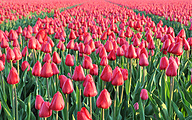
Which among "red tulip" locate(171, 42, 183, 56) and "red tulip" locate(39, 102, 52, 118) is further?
"red tulip" locate(171, 42, 183, 56)

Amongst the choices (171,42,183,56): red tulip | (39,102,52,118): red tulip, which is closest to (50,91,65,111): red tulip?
(39,102,52,118): red tulip

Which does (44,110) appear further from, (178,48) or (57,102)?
(178,48)

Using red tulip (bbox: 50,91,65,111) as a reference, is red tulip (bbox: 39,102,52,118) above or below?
below

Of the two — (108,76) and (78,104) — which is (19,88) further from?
(108,76)

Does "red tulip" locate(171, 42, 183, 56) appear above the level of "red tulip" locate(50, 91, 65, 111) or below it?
above

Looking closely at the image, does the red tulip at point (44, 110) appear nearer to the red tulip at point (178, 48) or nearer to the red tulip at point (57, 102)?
the red tulip at point (57, 102)

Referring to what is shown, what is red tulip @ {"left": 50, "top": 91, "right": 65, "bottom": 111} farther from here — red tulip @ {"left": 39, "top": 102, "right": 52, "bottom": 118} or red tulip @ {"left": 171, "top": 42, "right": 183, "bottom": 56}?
red tulip @ {"left": 171, "top": 42, "right": 183, "bottom": 56}

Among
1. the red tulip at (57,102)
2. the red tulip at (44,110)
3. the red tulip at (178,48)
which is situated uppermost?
the red tulip at (178,48)

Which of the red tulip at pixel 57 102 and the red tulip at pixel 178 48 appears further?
the red tulip at pixel 178 48

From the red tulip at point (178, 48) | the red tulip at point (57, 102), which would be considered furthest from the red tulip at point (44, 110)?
the red tulip at point (178, 48)

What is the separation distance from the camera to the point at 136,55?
2.74 meters

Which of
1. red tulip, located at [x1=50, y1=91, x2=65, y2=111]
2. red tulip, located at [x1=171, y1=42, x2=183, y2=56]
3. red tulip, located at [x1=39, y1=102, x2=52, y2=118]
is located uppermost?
red tulip, located at [x1=171, y1=42, x2=183, y2=56]

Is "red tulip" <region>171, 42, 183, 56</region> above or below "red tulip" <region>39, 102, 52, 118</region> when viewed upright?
above

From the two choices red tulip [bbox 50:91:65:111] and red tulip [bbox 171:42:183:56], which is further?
red tulip [bbox 171:42:183:56]
